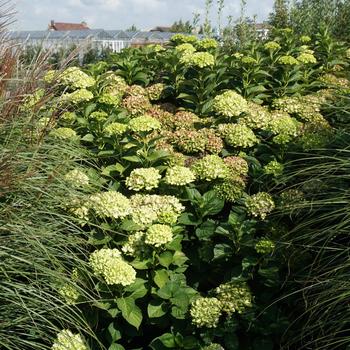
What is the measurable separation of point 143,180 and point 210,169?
0.34 metres

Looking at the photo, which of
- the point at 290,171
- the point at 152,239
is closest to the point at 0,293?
the point at 152,239

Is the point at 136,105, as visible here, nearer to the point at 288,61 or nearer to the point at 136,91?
the point at 136,91

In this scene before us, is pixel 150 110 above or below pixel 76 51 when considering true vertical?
below

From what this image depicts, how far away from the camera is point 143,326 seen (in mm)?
2934

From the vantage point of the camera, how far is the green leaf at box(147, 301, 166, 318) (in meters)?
2.73

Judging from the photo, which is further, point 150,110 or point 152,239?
point 150,110

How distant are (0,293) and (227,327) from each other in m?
0.99

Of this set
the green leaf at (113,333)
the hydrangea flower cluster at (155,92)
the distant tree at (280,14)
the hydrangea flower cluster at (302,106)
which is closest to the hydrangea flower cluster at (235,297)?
the green leaf at (113,333)

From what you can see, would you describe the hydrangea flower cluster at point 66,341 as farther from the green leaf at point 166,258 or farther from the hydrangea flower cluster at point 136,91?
the hydrangea flower cluster at point 136,91

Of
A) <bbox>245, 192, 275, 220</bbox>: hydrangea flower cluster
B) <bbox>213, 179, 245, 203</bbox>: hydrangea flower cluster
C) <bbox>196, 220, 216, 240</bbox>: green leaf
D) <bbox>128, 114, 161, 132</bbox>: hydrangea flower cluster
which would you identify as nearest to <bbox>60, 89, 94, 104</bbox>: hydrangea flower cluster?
<bbox>128, 114, 161, 132</bbox>: hydrangea flower cluster

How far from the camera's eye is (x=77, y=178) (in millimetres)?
2846

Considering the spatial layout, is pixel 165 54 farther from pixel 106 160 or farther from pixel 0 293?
pixel 0 293

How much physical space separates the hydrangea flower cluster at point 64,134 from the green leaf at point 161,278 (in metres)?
0.87

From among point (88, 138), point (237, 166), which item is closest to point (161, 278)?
point (237, 166)
